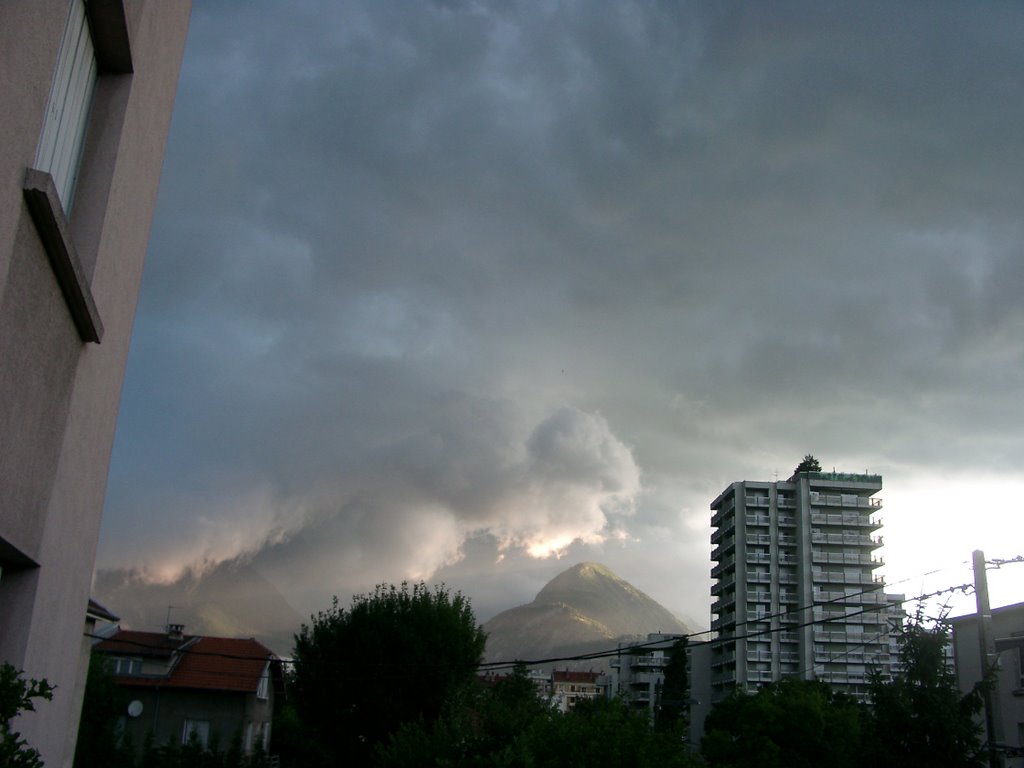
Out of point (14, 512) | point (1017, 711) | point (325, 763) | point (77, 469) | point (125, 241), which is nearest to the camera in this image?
point (14, 512)

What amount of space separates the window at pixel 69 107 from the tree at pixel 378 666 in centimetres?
3605

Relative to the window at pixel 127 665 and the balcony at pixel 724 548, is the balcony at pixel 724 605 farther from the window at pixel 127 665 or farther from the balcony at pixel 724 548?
the window at pixel 127 665

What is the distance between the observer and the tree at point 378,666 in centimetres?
4200

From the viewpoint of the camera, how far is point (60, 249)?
514cm

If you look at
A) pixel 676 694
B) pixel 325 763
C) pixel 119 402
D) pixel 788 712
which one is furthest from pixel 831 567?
pixel 119 402

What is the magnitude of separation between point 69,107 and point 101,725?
38518 mm

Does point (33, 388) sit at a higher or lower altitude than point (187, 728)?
higher

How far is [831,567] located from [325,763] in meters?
100

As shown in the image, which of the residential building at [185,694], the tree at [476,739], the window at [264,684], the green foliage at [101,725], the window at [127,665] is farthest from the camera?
the window at [264,684]

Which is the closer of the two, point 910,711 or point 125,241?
point 125,241

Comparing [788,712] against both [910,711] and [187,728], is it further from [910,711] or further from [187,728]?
[187,728]

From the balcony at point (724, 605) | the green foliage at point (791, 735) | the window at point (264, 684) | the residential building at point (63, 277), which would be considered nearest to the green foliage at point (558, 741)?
the residential building at point (63, 277)

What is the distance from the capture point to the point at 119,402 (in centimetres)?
784

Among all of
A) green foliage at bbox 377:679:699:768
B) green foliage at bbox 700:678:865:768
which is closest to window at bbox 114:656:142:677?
green foliage at bbox 700:678:865:768
